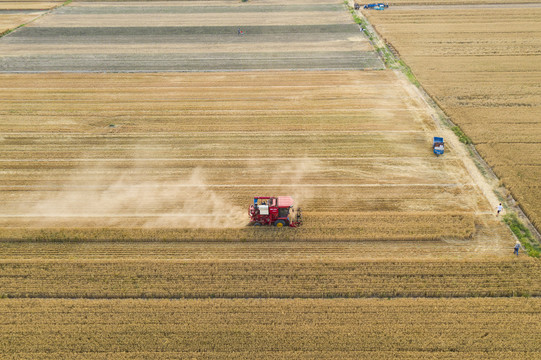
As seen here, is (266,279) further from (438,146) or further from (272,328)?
(438,146)

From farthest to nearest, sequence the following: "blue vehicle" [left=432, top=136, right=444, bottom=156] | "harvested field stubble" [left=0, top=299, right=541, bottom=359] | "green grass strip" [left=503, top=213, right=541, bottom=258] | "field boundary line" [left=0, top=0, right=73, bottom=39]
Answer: "field boundary line" [left=0, top=0, right=73, bottom=39], "blue vehicle" [left=432, top=136, right=444, bottom=156], "green grass strip" [left=503, top=213, right=541, bottom=258], "harvested field stubble" [left=0, top=299, right=541, bottom=359]

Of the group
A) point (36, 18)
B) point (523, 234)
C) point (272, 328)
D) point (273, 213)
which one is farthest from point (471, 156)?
point (36, 18)

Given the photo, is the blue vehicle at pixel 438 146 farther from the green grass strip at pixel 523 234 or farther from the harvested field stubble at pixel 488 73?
the green grass strip at pixel 523 234

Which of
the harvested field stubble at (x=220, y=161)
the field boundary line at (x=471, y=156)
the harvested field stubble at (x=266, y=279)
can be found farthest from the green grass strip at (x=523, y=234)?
the harvested field stubble at (x=220, y=161)

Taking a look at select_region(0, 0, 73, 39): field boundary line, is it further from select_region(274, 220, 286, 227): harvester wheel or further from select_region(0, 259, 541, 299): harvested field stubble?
select_region(274, 220, 286, 227): harvester wheel

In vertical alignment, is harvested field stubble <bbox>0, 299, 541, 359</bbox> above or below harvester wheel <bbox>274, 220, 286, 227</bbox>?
below

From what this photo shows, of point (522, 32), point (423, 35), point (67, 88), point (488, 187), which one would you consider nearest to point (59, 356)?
point (488, 187)

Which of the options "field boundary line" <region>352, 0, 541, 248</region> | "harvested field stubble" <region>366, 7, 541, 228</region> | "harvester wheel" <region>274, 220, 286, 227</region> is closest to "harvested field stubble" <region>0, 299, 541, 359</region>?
"harvester wheel" <region>274, 220, 286, 227</region>
